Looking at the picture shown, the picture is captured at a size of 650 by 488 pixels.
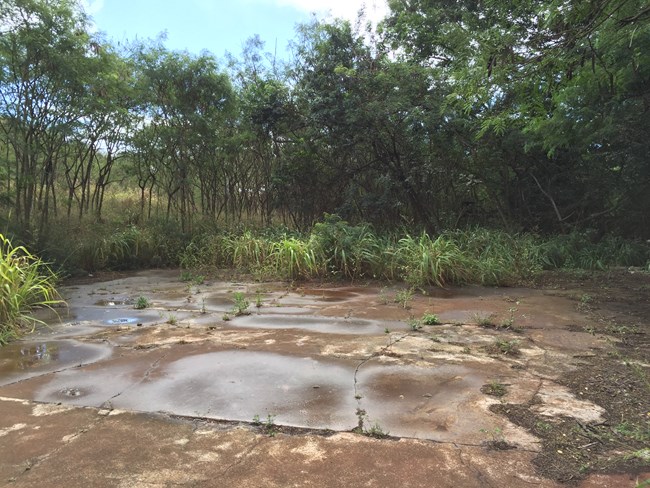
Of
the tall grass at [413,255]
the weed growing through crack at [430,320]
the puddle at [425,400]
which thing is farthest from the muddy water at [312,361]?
the tall grass at [413,255]

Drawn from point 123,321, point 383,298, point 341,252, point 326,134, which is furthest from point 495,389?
point 326,134

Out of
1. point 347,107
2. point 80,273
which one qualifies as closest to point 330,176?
point 347,107

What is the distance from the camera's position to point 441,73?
30.7ft

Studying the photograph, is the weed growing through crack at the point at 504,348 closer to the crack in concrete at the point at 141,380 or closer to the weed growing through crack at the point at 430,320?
the weed growing through crack at the point at 430,320

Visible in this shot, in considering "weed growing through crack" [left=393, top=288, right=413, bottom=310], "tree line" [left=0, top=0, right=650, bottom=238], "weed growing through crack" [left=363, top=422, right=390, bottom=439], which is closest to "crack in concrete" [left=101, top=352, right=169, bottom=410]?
"weed growing through crack" [left=363, top=422, right=390, bottom=439]

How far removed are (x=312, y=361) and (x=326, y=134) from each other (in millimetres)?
7270

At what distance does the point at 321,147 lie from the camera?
10570 millimetres

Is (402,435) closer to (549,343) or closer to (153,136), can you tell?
(549,343)

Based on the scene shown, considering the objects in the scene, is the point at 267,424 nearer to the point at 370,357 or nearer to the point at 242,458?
the point at 242,458

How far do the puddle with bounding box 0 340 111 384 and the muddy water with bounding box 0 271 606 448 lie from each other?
0.02 m

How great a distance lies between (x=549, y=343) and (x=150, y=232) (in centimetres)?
840

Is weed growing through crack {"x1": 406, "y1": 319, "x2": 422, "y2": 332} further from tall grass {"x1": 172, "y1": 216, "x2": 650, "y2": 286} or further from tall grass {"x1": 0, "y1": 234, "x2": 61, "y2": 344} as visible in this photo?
tall grass {"x1": 0, "y1": 234, "x2": 61, "y2": 344}

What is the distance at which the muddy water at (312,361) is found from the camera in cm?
267

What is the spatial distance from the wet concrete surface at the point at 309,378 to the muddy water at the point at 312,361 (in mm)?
14
